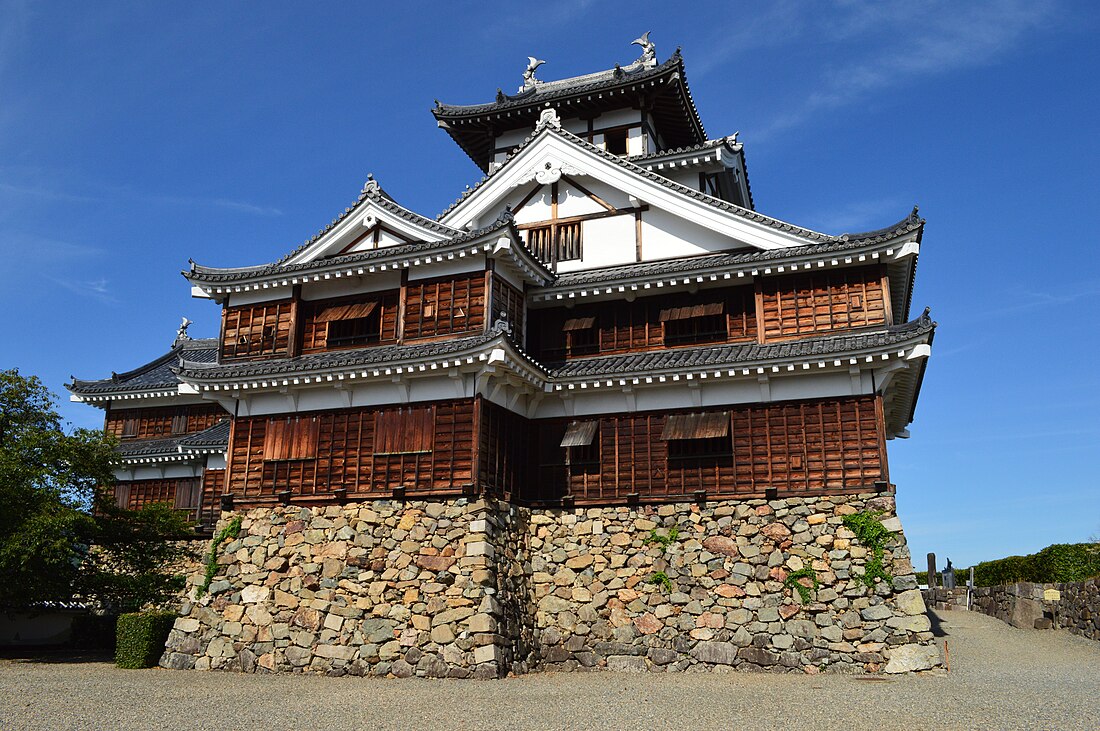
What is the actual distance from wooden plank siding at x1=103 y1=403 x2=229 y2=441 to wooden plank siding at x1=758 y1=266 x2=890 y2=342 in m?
22.6

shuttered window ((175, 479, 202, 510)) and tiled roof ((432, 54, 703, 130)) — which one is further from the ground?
tiled roof ((432, 54, 703, 130))

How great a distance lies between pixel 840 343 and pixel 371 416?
38.5 feet

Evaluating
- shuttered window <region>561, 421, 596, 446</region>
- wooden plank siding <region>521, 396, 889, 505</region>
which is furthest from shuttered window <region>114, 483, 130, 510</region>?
shuttered window <region>561, 421, 596, 446</region>

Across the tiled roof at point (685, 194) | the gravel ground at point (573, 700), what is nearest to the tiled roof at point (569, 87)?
the tiled roof at point (685, 194)

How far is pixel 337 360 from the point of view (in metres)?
21.0

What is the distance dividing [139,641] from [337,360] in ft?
27.4

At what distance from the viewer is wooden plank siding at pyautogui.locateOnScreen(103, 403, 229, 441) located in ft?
110

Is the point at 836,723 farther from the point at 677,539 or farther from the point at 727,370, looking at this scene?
the point at 727,370

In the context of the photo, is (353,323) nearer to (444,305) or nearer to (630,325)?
(444,305)

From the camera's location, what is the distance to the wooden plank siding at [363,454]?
65.5 ft

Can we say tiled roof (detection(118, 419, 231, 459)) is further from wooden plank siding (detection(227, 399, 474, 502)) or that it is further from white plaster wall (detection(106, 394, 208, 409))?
wooden plank siding (detection(227, 399, 474, 502))

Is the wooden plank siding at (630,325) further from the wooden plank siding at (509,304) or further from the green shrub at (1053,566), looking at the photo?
the green shrub at (1053,566)

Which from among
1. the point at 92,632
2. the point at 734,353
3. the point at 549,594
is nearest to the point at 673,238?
the point at 734,353

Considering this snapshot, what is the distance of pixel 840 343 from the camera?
1980 cm
